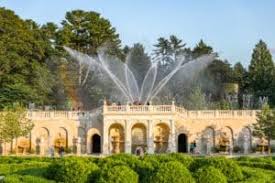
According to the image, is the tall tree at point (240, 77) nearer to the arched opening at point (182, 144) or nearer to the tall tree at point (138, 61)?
the tall tree at point (138, 61)

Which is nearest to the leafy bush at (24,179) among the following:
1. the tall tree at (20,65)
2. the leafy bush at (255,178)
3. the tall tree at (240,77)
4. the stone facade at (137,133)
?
the leafy bush at (255,178)

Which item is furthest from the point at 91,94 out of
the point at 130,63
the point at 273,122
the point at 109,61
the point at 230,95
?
the point at 273,122

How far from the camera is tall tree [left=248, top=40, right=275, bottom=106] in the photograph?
80325mm

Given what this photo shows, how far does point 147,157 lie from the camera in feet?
71.4

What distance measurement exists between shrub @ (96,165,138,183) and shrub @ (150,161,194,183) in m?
0.73

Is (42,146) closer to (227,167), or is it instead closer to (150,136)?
(150,136)

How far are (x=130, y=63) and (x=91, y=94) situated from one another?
10544 mm

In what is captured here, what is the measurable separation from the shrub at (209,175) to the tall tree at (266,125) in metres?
35.1

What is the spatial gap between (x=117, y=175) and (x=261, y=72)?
218ft

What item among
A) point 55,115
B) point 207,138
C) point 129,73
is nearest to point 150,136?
point 207,138

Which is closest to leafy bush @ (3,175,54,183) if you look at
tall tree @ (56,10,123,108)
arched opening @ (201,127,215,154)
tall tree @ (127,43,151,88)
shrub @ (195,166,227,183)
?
shrub @ (195,166,227,183)

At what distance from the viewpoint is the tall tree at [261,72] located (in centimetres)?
8032

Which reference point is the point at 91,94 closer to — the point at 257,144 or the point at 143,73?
the point at 143,73

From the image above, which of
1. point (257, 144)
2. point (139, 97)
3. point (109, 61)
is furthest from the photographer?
point (109, 61)
